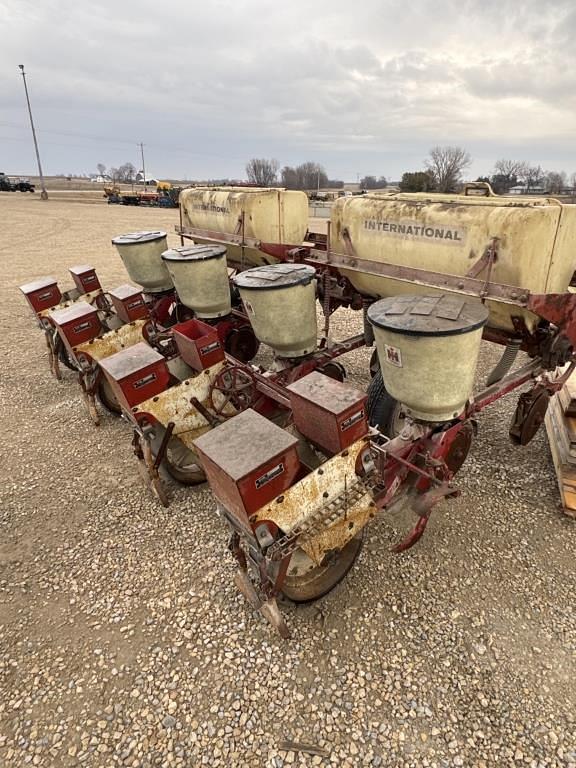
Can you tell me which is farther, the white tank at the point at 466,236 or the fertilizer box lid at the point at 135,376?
the fertilizer box lid at the point at 135,376

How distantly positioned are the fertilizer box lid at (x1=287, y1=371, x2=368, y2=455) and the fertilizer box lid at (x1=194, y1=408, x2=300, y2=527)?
0.26 meters

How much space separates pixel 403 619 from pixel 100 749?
1716 mm

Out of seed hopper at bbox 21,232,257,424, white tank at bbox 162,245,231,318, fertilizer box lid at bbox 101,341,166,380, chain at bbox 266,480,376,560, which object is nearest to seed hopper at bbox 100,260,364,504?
fertilizer box lid at bbox 101,341,166,380

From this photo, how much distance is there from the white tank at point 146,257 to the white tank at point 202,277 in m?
1.06

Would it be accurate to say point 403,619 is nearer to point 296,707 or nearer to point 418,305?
point 296,707

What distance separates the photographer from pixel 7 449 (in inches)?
180

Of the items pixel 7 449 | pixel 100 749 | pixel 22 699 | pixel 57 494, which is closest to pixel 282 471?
pixel 100 749

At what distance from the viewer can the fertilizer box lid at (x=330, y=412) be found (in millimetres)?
2484

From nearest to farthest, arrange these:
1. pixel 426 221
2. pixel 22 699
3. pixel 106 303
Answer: pixel 22 699 → pixel 426 221 → pixel 106 303

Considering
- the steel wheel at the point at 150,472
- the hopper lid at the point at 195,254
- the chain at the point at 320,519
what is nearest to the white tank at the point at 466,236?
the hopper lid at the point at 195,254

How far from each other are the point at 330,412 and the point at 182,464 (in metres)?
1.98

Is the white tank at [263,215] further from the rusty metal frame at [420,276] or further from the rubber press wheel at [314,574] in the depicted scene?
the rubber press wheel at [314,574]

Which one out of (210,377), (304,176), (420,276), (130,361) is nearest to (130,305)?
(130,361)

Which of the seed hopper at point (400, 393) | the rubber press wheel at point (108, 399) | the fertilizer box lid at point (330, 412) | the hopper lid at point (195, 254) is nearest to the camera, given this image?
the seed hopper at point (400, 393)
